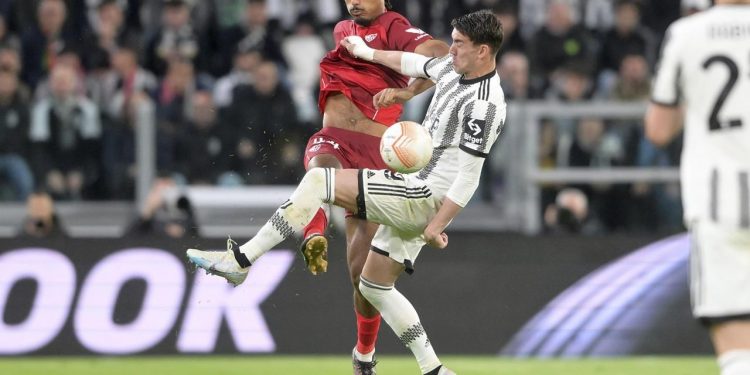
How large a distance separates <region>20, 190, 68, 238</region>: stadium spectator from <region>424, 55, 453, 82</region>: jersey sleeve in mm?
4773

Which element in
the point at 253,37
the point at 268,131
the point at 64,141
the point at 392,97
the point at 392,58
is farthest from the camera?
the point at 253,37

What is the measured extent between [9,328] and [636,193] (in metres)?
5.24

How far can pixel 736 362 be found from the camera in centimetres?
497

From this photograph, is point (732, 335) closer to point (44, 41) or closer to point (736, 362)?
point (736, 362)

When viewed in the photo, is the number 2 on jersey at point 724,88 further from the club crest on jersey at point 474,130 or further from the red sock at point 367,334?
the red sock at point 367,334

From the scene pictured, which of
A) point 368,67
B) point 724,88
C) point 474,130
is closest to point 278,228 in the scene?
point 474,130

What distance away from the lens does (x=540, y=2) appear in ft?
44.2

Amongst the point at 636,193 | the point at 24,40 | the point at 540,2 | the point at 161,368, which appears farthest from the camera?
the point at 540,2

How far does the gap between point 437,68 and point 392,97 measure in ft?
1.06

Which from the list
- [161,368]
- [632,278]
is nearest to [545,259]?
[632,278]

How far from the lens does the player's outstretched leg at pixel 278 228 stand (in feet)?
23.4

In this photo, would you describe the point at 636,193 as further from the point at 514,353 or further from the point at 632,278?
the point at 514,353

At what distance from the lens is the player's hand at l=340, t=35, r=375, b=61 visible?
25.0 feet

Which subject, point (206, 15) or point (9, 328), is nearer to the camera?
point (9, 328)
